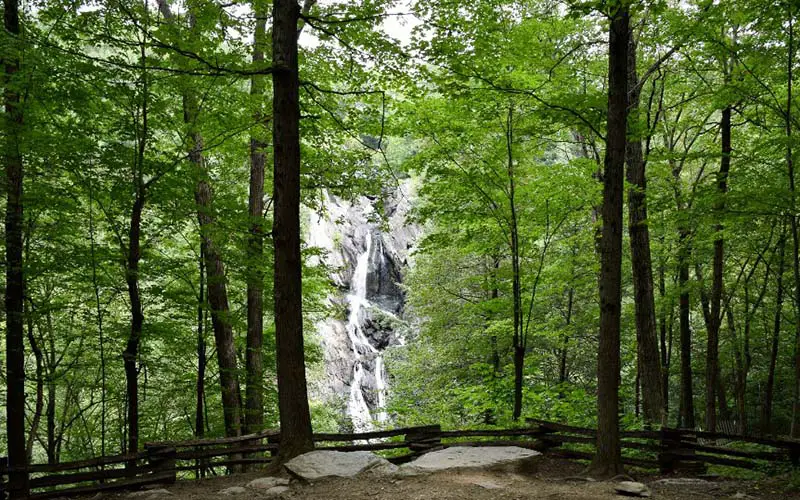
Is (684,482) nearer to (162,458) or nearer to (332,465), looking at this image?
(332,465)

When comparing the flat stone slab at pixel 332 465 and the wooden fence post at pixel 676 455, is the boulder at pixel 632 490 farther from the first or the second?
the flat stone slab at pixel 332 465

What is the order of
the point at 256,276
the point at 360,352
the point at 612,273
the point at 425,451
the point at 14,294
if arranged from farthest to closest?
the point at 360,352, the point at 256,276, the point at 425,451, the point at 14,294, the point at 612,273

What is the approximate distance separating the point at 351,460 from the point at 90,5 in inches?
295

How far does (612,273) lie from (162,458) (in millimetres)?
6254

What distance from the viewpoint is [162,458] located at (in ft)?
22.5

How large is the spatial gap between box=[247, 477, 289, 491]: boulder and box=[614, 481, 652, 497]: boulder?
3.63 meters

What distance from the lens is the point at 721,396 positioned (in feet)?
62.5

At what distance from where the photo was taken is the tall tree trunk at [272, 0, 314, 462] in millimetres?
6543

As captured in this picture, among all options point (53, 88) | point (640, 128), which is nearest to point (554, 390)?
point (640, 128)

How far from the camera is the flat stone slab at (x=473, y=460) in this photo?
6.21 m

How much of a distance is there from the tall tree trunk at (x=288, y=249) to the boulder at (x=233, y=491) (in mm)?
625

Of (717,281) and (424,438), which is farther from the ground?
(717,281)

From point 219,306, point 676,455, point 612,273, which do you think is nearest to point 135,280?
point 219,306

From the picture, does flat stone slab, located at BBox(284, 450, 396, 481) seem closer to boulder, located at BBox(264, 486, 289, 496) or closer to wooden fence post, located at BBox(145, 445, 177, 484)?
boulder, located at BBox(264, 486, 289, 496)
